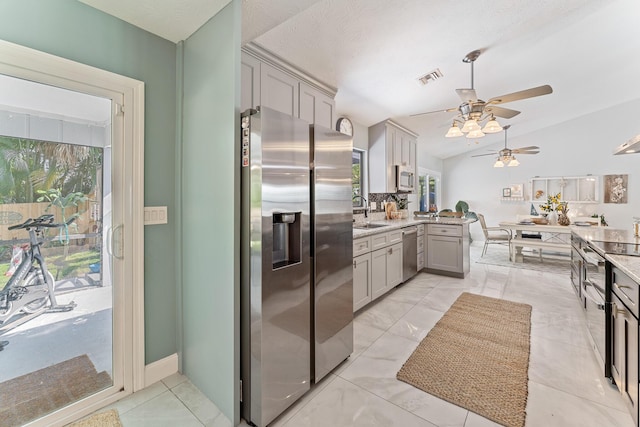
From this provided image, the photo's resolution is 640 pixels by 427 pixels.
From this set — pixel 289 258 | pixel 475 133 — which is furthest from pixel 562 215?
pixel 289 258

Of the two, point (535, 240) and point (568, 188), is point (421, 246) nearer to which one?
point (535, 240)

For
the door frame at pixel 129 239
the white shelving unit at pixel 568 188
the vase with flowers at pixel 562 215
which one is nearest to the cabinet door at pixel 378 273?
the door frame at pixel 129 239

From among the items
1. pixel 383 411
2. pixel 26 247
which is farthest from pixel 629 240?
pixel 26 247

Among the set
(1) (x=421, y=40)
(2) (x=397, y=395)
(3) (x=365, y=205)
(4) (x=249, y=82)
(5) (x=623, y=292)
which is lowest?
(2) (x=397, y=395)

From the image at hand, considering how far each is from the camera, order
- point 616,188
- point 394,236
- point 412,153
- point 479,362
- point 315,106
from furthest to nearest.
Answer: point 616,188 → point 412,153 → point 394,236 → point 315,106 → point 479,362

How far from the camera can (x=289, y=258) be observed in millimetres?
1735

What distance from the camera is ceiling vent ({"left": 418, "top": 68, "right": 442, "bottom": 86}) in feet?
10.4

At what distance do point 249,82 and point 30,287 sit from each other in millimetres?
1900

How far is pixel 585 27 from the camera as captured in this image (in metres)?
2.79

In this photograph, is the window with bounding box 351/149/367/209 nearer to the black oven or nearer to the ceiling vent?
the ceiling vent

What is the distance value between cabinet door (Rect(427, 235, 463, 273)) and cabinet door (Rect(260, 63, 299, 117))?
10.6 ft

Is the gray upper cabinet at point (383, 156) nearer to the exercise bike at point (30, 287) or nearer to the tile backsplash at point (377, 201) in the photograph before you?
the tile backsplash at point (377, 201)

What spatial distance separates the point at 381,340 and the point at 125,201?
2.31 m

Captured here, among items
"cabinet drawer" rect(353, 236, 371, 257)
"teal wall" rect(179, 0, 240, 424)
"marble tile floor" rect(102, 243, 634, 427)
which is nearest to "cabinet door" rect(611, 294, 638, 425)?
"marble tile floor" rect(102, 243, 634, 427)
